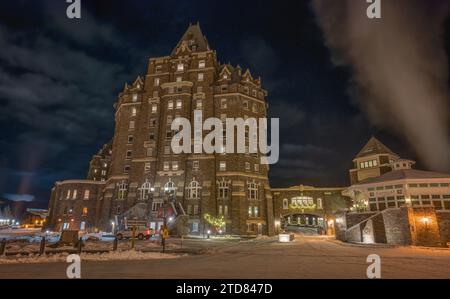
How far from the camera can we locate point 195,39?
60312 mm

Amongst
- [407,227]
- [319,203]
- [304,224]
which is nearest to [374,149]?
[319,203]

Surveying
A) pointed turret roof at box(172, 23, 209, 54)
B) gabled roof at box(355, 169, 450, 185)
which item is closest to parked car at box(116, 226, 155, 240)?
gabled roof at box(355, 169, 450, 185)

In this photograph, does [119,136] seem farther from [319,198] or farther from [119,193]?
[319,198]

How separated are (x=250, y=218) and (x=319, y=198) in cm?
1690

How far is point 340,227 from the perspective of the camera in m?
35.6

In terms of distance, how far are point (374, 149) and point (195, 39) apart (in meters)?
44.0

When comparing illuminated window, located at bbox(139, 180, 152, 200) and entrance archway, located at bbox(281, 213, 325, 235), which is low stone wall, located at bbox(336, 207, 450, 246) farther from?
illuminated window, located at bbox(139, 180, 152, 200)

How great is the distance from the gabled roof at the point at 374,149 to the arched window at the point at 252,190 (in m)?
20.8

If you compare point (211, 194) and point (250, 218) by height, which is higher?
point (211, 194)

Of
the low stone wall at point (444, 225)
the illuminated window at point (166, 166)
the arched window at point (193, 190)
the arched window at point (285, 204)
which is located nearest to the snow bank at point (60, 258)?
the low stone wall at point (444, 225)

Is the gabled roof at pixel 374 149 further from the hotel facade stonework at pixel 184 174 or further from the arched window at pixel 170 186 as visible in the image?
the arched window at pixel 170 186
